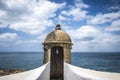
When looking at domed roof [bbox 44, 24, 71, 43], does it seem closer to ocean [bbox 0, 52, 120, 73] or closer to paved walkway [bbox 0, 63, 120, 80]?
paved walkway [bbox 0, 63, 120, 80]

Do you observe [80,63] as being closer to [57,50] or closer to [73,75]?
[57,50]

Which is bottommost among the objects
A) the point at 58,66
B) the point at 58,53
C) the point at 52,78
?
the point at 52,78

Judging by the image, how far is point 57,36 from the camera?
10148 mm

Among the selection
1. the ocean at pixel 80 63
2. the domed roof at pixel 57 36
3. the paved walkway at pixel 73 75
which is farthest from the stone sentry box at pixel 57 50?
the ocean at pixel 80 63

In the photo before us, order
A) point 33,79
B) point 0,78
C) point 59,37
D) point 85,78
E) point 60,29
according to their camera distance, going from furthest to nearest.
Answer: point 60,29, point 59,37, point 0,78, point 85,78, point 33,79

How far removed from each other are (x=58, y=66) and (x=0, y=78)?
4776 mm

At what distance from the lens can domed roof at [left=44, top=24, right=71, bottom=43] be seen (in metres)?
10.1

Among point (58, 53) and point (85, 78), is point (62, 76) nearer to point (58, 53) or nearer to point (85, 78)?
point (58, 53)

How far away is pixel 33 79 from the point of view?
470 centimetres

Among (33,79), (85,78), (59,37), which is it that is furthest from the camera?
(59,37)

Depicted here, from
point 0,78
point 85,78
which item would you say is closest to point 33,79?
point 85,78

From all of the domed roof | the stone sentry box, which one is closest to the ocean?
the stone sentry box

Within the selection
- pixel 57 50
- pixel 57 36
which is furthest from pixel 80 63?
pixel 57 36

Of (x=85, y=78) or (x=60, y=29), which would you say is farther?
(x=60, y=29)
